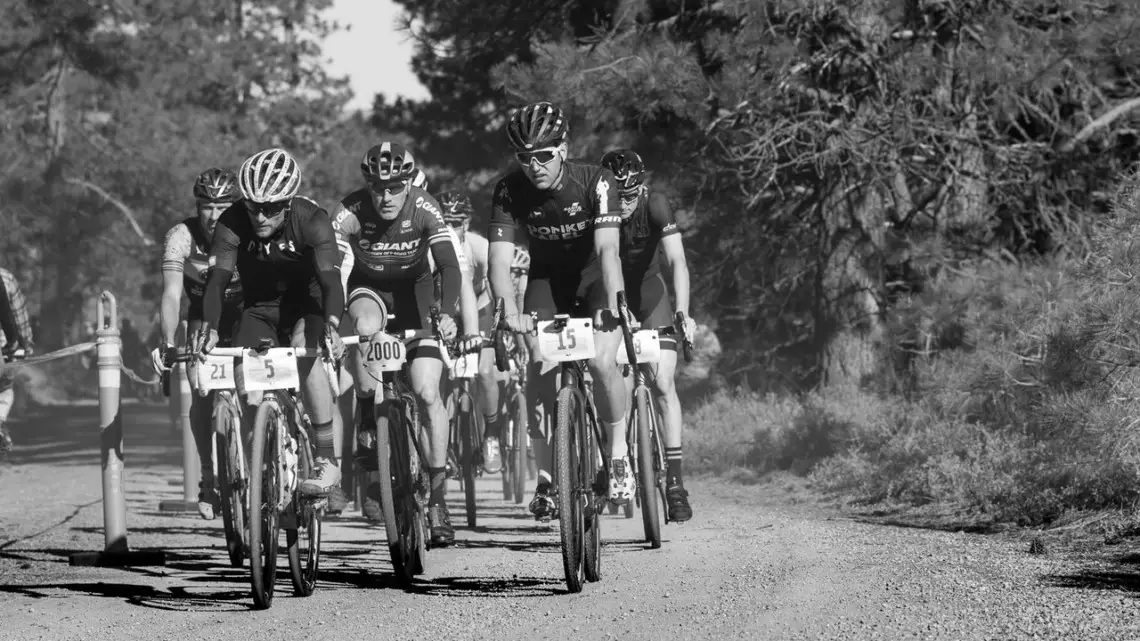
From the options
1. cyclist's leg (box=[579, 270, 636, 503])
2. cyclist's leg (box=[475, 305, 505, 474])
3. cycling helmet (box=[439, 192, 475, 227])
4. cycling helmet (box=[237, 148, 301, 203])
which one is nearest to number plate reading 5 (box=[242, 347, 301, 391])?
cycling helmet (box=[237, 148, 301, 203])

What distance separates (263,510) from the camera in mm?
7684

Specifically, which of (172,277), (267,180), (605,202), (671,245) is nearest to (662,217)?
(671,245)

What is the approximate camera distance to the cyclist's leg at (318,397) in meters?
8.38

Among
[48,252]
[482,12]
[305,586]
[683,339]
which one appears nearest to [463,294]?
[683,339]

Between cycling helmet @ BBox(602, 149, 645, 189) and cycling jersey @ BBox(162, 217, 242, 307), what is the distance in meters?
2.64

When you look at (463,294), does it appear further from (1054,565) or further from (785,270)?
(785,270)

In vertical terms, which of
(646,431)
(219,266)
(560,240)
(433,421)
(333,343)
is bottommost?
(646,431)

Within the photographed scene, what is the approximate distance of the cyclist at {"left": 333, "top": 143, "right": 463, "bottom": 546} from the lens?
9023 mm

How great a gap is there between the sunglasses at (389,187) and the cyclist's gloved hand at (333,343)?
1.20 metres

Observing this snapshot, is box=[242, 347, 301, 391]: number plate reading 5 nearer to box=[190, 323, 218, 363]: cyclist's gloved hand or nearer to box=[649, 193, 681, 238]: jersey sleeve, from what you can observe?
box=[190, 323, 218, 363]: cyclist's gloved hand

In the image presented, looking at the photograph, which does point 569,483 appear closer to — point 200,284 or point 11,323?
point 11,323

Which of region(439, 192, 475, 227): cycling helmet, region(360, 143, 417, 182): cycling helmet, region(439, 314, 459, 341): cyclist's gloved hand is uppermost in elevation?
region(439, 192, 475, 227): cycling helmet

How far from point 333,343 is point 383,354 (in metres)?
0.49

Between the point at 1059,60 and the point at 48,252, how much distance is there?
37194 mm
